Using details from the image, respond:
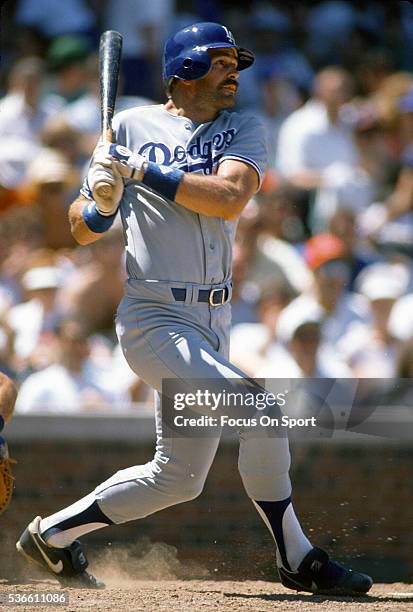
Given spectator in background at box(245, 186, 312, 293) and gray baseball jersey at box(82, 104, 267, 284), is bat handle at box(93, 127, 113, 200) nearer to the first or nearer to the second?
gray baseball jersey at box(82, 104, 267, 284)

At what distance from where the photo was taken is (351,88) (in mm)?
8703

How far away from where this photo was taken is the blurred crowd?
21.0 ft

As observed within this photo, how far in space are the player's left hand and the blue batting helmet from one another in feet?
1.27

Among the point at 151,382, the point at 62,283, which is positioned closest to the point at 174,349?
the point at 151,382

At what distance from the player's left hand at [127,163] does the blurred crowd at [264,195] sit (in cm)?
A: 239

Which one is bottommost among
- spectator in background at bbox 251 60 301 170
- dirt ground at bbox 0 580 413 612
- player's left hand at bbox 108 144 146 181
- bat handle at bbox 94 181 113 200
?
dirt ground at bbox 0 580 413 612

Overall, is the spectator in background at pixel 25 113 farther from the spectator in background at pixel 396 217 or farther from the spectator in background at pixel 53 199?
the spectator in background at pixel 396 217

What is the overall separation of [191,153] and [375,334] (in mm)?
2930

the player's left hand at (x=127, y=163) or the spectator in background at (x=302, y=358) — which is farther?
the spectator in background at (x=302, y=358)

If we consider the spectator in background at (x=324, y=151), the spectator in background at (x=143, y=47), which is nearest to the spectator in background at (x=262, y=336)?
the spectator in background at (x=324, y=151)

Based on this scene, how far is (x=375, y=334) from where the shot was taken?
677 cm

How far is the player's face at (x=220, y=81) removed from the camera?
13.6ft

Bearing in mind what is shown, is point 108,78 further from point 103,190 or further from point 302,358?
point 302,358

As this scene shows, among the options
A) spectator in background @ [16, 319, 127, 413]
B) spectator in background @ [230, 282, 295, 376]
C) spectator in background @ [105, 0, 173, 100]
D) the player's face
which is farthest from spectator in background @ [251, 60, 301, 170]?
the player's face
